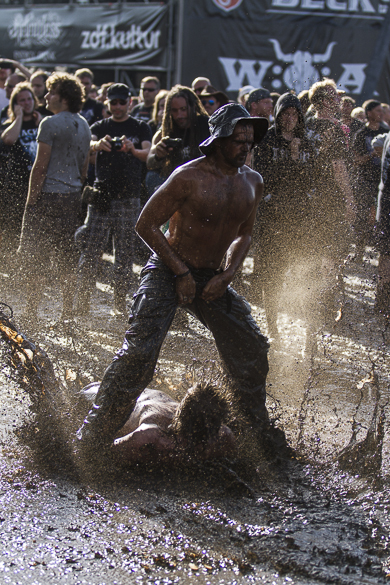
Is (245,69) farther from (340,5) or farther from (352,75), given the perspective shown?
(340,5)

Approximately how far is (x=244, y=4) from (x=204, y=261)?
14.6m

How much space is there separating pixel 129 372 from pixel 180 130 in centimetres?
325

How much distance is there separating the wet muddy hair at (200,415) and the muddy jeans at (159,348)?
292mm

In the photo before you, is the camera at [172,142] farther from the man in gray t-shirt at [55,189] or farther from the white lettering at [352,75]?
the white lettering at [352,75]

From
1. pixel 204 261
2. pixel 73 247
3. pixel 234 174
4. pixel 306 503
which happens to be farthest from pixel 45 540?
pixel 73 247

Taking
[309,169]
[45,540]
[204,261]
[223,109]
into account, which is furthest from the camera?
[309,169]

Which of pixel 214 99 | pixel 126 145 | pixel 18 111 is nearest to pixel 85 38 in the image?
pixel 214 99

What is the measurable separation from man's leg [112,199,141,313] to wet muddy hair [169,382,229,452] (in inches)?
126

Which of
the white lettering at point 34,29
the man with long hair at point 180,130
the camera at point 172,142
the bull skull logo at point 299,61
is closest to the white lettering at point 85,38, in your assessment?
the white lettering at point 34,29

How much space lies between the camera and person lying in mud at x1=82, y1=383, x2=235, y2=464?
3.15 meters

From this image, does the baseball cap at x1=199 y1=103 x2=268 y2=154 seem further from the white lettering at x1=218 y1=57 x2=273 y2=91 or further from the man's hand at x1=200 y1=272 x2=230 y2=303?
the white lettering at x1=218 y1=57 x2=273 y2=91

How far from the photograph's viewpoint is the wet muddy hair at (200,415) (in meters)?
3.14

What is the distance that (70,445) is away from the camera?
11.4 ft

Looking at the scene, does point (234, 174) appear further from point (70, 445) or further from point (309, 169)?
point (309, 169)
